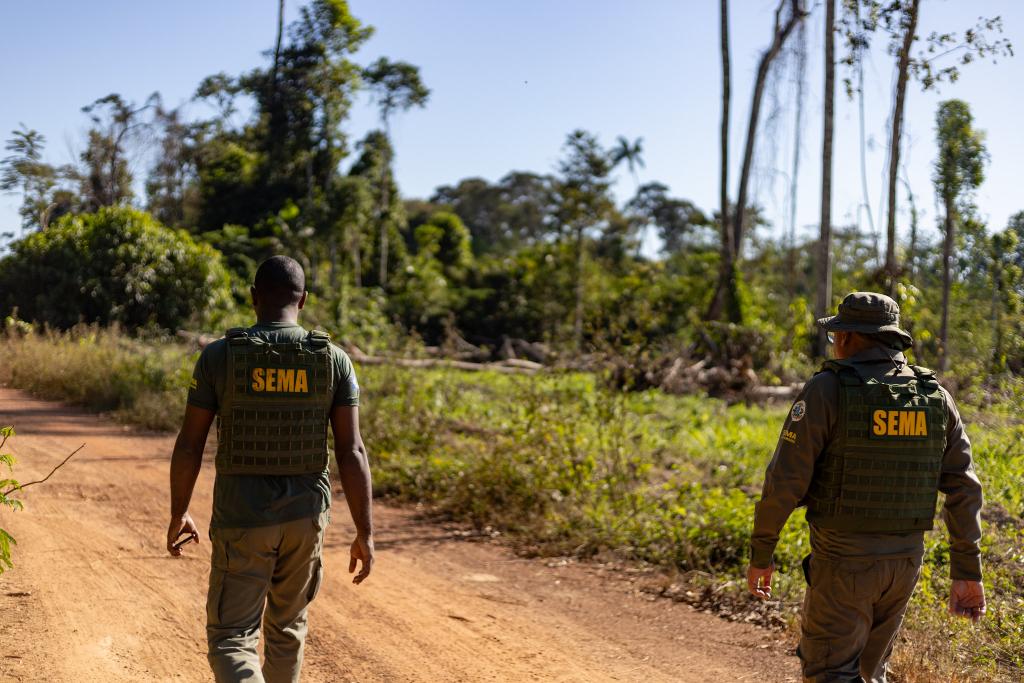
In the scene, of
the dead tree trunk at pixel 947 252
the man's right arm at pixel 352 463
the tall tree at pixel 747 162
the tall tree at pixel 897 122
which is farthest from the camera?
the tall tree at pixel 747 162

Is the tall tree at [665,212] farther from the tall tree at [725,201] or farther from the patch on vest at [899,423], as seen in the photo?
the patch on vest at [899,423]

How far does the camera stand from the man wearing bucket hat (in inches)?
125

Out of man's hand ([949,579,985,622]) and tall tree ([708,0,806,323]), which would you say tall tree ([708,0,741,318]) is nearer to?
tall tree ([708,0,806,323])

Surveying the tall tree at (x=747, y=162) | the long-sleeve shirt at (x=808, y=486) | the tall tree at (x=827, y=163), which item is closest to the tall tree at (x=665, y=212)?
the tall tree at (x=747, y=162)

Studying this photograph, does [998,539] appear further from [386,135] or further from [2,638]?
[386,135]

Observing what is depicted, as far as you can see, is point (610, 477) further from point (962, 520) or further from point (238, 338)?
point (238, 338)

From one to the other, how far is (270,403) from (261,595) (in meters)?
0.67

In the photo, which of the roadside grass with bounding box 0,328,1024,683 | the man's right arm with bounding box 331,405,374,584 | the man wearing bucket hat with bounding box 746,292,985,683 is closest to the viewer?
the man wearing bucket hat with bounding box 746,292,985,683

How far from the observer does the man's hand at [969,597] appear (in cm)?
330

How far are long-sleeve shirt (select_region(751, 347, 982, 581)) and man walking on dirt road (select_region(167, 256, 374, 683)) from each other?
5.01ft

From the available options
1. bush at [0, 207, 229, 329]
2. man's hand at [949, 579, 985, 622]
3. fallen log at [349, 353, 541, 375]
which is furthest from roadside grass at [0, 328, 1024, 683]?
man's hand at [949, 579, 985, 622]

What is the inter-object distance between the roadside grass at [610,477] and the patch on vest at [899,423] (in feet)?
6.30

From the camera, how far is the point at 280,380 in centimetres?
327

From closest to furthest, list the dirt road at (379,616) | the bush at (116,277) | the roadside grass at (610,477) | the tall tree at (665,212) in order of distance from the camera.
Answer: the dirt road at (379,616) → the roadside grass at (610,477) → the bush at (116,277) → the tall tree at (665,212)
